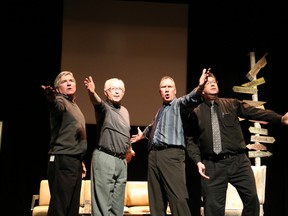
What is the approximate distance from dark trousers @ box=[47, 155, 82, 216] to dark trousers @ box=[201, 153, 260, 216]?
117 centimetres

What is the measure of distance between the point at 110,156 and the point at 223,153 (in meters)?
1.04

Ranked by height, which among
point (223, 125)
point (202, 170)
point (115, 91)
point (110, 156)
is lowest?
point (202, 170)

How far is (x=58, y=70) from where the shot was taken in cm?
575

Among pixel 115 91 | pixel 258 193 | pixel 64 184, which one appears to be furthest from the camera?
pixel 258 193

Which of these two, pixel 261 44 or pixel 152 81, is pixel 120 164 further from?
pixel 261 44

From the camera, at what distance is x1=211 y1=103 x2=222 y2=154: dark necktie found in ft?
12.6

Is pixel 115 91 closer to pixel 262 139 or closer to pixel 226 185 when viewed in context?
pixel 226 185

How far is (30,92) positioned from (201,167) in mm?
2879

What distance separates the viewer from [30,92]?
223 inches

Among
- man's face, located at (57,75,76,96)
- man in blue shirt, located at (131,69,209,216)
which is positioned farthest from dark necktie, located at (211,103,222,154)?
man's face, located at (57,75,76,96)

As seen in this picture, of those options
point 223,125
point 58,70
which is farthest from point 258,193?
point 58,70

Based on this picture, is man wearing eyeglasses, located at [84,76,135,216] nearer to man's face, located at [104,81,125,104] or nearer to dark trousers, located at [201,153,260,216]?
man's face, located at [104,81,125,104]

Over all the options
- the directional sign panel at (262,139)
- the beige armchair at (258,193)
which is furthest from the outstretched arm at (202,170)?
the directional sign panel at (262,139)

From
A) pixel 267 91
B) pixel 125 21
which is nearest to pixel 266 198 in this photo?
pixel 267 91
